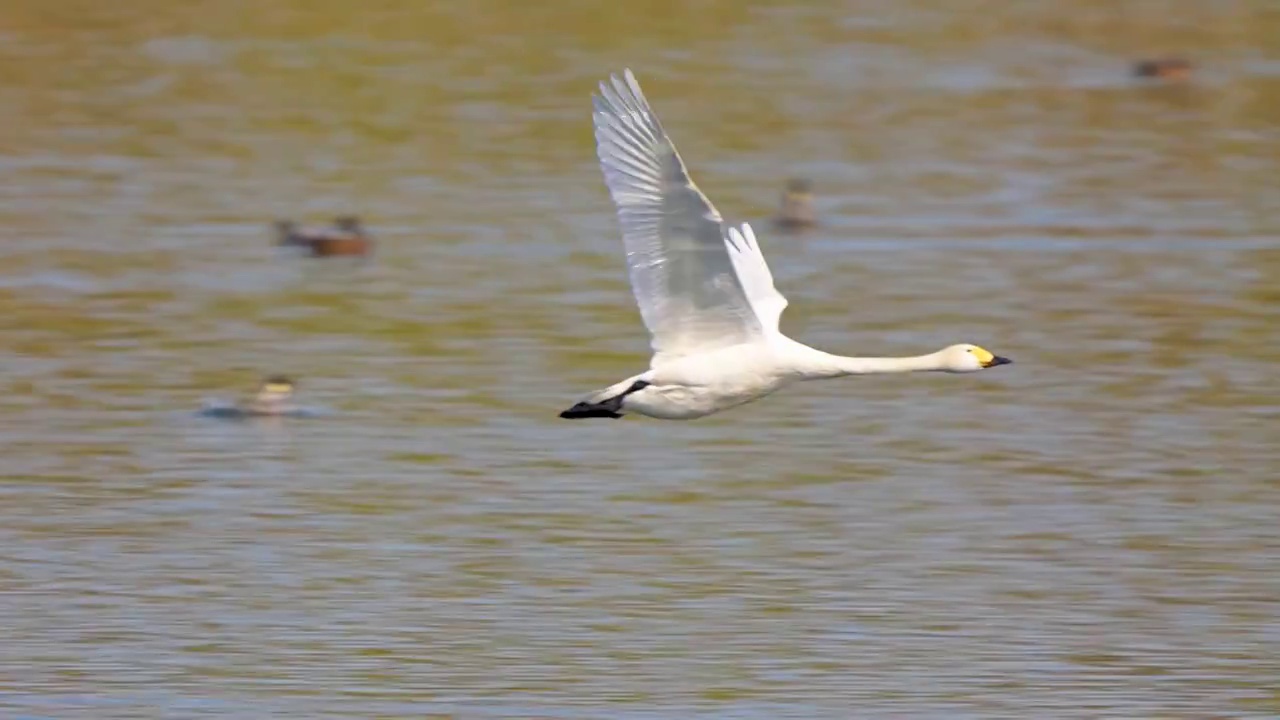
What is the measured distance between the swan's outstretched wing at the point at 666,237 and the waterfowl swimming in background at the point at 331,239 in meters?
10.5

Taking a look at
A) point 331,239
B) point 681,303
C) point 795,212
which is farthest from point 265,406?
point 795,212

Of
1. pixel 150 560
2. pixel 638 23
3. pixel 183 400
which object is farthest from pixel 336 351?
pixel 638 23

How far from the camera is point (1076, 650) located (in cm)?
1226

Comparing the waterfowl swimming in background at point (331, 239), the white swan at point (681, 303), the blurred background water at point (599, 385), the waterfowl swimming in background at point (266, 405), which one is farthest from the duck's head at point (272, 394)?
the white swan at point (681, 303)

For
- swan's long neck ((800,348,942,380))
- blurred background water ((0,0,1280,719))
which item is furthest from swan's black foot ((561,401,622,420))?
blurred background water ((0,0,1280,719))

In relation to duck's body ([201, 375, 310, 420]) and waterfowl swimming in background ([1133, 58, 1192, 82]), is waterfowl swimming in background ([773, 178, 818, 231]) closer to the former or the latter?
duck's body ([201, 375, 310, 420])

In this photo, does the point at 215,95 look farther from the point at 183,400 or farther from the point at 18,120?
Result: the point at 183,400

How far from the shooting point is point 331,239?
836 inches

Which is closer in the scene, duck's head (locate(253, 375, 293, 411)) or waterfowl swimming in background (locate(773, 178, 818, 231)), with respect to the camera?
duck's head (locate(253, 375, 293, 411))

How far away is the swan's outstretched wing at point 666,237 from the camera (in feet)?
32.9

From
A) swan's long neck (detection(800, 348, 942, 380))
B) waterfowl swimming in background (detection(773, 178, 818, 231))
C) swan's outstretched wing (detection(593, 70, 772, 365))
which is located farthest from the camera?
waterfowl swimming in background (detection(773, 178, 818, 231))

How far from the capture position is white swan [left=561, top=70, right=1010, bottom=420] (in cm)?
1005

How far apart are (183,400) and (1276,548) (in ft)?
20.9

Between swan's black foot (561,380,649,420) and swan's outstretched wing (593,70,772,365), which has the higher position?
swan's outstretched wing (593,70,772,365)
